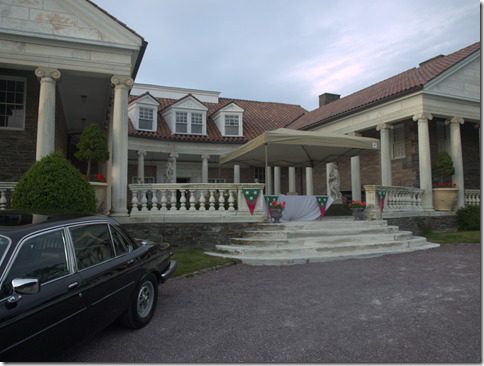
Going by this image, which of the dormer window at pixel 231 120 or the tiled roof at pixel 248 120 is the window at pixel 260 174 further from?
the dormer window at pixel 231 120

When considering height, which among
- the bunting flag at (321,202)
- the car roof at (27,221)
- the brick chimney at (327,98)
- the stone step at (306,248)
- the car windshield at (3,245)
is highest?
the brick chimney at (327,98)

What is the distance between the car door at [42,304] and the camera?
7.32 feet

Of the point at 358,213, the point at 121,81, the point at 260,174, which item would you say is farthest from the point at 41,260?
the point at 260,174

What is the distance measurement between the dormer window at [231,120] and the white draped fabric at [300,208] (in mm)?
10815

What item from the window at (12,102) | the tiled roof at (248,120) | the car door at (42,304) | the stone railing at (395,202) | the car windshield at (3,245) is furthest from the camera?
the tiled roof at (248,120)

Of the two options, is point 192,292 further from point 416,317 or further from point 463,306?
point 463,306

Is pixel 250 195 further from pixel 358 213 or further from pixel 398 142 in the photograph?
pixel 398 142

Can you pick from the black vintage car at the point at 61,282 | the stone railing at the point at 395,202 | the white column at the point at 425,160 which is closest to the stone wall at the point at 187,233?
the stone railing at the point at 395,202

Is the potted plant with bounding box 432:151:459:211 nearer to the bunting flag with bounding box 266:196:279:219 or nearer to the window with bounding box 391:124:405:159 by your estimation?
the window with bounding box 391:124:405:159

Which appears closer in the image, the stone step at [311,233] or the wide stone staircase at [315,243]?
the wide stone staircase at [315,243]

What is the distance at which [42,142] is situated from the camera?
9.06 m

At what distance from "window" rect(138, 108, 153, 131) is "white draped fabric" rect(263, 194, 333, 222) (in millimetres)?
11542

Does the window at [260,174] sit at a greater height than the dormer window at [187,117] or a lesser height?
lesser

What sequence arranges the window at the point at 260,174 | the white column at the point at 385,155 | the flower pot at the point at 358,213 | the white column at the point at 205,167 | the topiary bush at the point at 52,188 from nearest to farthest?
the topiary bush at the point at 52,188, the flower pot at the point at 358,213, the white column at the point at 385,155, the white column at the point at 205,167, the window at the point at 260,174
